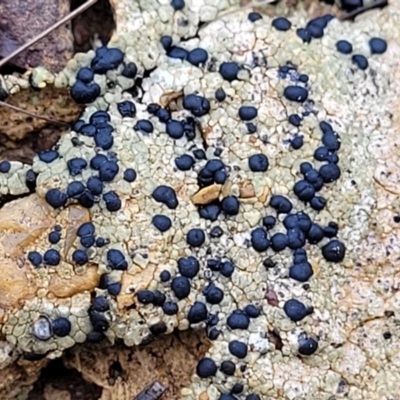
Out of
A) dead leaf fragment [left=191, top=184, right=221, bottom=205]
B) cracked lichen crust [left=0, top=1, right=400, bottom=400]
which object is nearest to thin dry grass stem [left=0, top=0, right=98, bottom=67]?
cracked lichen crust [left=0, top=1, right=400, bottom=400]

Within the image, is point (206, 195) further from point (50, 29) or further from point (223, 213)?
point (50, 29)

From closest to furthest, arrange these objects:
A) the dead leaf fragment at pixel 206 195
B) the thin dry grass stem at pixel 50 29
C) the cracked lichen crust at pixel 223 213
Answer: the cracked lichen crust at pixel 223 213 → the dead leaf fragment at pixel 206 195 → the thin dry grass stem at pixel 50 29

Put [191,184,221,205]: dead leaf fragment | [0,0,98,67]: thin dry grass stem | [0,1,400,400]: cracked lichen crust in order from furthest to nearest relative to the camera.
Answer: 1. [0,0,98,67]: thin dry grass stem
2. [191,184,221,205]: dead leaf fragment
3. [0,1,400,400]: cracked lichen crust

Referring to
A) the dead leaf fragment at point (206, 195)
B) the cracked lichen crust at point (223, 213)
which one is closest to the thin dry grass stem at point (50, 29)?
the cracked lichen crust at point (223, 213)

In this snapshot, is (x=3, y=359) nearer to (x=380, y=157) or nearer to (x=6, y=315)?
(x=6, y=315)

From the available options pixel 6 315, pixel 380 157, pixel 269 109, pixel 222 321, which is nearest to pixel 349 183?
pixel 380 157

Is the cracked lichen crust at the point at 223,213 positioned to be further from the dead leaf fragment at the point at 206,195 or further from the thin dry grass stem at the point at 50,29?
the thin dry grass stem at the point at 50,29

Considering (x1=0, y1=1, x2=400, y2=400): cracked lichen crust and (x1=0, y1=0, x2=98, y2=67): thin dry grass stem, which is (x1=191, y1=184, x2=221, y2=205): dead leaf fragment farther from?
(x1=0, y1=0, x2=98, y2=67): thin dry grass stem

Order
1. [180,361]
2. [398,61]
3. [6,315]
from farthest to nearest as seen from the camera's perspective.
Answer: [398,61] → [180,361] → [6,315]
